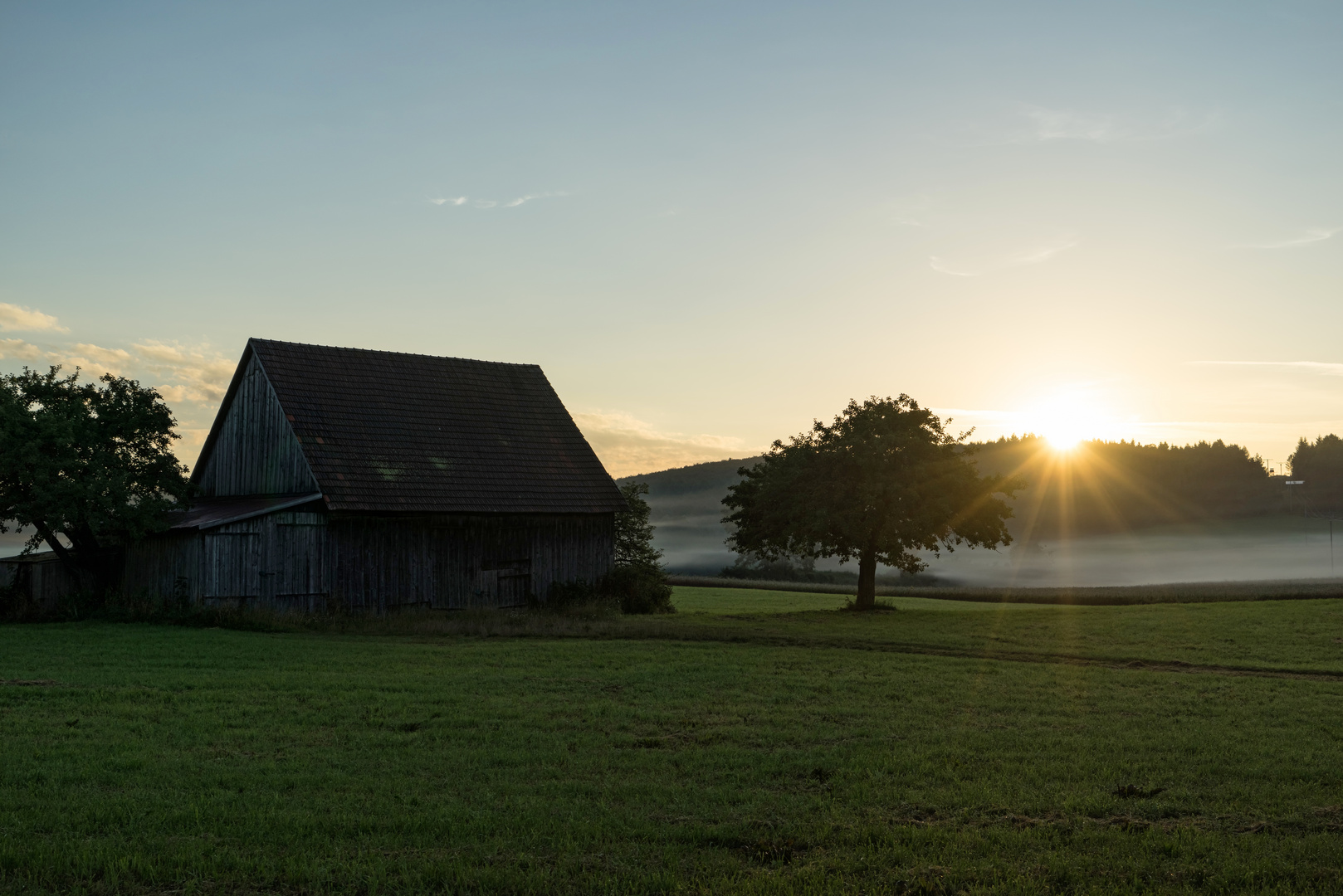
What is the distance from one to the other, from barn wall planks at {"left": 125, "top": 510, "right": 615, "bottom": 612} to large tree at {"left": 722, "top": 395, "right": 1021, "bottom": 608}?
32.2 feet

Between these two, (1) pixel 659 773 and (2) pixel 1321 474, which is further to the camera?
(2) pixel 1321 474

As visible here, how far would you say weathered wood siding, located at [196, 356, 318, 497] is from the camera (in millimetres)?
34812

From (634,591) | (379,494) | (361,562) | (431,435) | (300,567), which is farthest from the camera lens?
(634,591)

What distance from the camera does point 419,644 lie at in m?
25.7

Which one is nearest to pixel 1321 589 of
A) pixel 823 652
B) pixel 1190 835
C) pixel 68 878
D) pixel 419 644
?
pixel 823 652

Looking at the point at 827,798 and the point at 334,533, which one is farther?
the point at 334,533

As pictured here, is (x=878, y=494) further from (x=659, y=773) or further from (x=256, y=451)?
(x=659, y=773)

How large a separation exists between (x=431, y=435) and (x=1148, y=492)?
13124 cm

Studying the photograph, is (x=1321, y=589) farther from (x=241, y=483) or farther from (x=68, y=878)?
(x=68, y=878)

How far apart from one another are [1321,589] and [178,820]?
48.1 meters

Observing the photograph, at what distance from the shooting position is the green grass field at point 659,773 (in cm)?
775

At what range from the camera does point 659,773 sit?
11.0 m

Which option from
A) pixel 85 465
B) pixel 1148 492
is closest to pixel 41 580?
pixel 85 465

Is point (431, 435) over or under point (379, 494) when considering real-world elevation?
over
